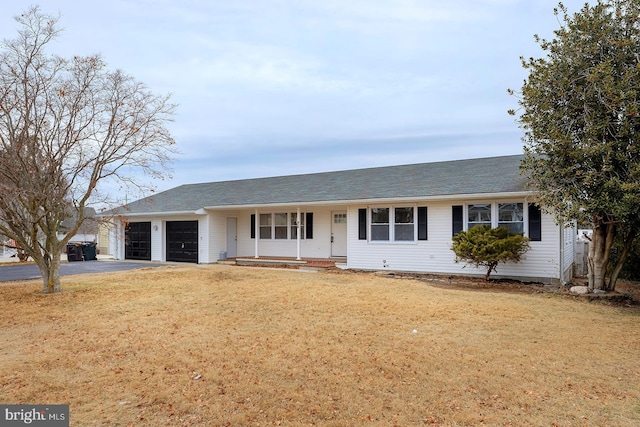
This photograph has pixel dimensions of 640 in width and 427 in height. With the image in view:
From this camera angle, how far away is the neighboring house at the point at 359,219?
42.5 feet

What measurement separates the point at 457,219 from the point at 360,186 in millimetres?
4549

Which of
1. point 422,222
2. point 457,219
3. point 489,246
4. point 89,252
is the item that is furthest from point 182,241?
point 489,246

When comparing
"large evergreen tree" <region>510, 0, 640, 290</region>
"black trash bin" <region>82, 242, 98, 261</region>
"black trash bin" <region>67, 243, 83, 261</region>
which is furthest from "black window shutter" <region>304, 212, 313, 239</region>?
"black trash bin" <region>67, 243, 83, 261</region>

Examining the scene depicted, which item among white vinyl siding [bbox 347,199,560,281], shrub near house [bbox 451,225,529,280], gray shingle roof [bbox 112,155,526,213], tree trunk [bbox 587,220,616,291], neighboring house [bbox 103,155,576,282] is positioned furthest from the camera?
gray shingle roof [bbox 112,155,526,213]

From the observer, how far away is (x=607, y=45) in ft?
31.2

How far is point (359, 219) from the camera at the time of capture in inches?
621

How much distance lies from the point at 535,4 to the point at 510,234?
647cm

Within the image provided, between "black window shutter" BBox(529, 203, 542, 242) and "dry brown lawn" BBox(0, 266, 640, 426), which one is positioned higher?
"black window shutter" BBox(529, 203, 542, 242)

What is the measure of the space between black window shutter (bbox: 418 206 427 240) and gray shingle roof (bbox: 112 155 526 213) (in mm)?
685

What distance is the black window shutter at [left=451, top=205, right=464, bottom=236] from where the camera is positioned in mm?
13727

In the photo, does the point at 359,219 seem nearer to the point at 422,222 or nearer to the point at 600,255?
the point at 422,222

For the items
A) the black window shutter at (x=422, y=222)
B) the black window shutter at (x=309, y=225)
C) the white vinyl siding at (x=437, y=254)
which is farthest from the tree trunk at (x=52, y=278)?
the black window shutter at (x=422, y=222)

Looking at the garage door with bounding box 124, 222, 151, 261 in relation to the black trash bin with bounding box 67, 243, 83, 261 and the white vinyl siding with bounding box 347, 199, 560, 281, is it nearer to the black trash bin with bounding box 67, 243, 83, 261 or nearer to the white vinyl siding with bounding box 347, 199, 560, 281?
the black trash bin with bounding box 67, 243, 83, 261

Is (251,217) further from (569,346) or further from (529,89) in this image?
(569,346)
